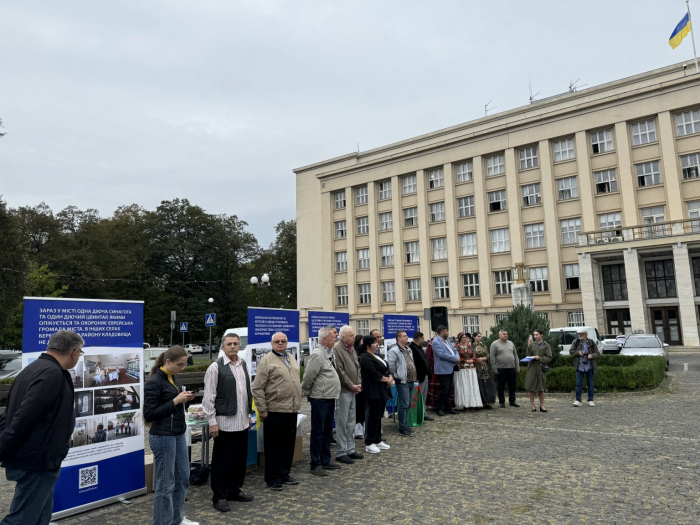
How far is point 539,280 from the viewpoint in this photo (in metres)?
41.8

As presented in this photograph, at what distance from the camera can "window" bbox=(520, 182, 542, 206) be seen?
42.8 m

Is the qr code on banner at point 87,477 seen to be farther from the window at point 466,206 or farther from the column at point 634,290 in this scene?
the window at point 466,206

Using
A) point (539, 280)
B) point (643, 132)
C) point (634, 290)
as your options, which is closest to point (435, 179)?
point (539, 280)

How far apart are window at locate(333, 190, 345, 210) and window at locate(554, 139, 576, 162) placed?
22.3 metres

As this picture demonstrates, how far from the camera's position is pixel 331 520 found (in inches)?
206

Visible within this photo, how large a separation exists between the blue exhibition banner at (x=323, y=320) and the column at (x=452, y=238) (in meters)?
35.0

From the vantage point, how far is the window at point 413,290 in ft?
161

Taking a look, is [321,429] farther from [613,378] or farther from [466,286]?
[466,286]

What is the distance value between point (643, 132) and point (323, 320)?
36850 mm

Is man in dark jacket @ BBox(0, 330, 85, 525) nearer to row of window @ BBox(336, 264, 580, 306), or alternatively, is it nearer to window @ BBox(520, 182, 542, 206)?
row of window @ BBox(336, 264, 580, 306)

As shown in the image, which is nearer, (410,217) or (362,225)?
(410,217)

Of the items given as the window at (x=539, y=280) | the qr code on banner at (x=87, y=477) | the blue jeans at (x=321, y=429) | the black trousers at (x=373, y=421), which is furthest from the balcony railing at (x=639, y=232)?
the qr code on banner at (x=87, y=477)

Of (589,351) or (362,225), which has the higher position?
(362,225)

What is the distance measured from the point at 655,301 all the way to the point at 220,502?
38.8 metres
